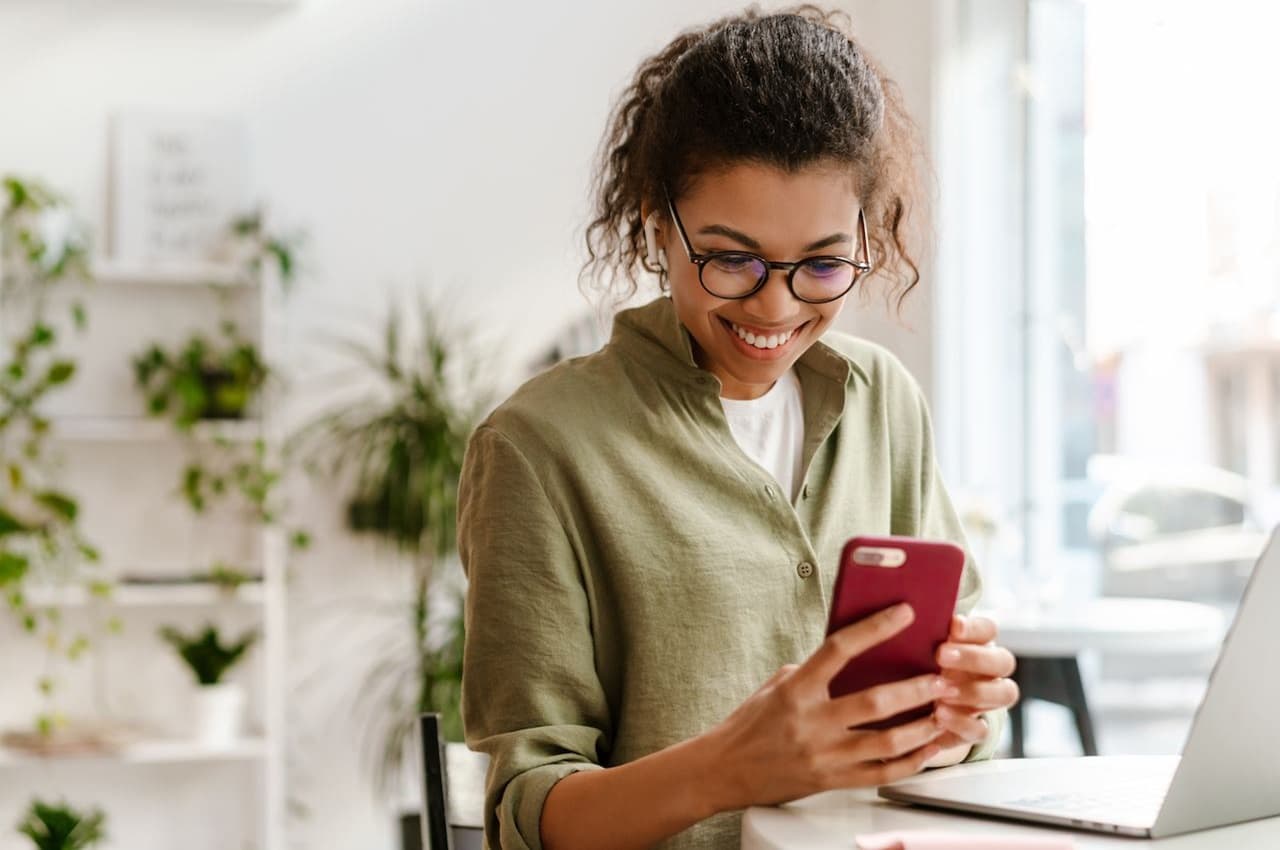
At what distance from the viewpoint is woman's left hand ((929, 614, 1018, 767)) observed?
105cm

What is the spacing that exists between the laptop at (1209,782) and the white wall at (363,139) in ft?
9.06

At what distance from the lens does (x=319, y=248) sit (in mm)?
3961

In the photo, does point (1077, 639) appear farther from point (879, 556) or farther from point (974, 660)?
point (879, 556)

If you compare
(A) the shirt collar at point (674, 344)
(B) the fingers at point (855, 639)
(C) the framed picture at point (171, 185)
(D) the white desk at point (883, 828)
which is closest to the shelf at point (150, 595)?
(C) the framed picture at point (171, 185)

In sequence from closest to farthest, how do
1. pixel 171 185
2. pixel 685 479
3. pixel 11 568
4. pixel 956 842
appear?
pixel 956 842, pixel 685 479, pixel 11 568, pixel 171 185

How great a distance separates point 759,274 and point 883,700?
0.42m

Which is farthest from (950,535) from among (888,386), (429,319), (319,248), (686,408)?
(319,248)

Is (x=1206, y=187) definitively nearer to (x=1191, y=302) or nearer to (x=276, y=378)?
(x=1191, y=302)

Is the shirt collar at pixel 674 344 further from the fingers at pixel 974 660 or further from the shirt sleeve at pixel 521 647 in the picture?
the fingers at pixel 974 660

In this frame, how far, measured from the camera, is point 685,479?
4.41 feet

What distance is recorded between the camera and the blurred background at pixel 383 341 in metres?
3.57

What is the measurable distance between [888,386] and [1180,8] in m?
2.48

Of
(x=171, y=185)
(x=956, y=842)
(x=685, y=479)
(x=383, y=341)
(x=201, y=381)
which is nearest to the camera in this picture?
(x=956, y=842)

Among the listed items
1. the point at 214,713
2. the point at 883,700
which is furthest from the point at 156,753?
the point at 883,700
